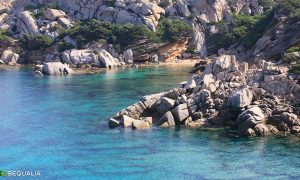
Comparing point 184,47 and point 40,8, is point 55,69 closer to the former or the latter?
point 184,47

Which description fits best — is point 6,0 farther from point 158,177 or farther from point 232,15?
point 158,177

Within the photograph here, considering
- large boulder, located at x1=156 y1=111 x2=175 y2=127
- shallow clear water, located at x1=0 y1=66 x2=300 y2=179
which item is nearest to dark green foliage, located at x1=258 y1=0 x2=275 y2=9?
shallow clear water, located at x1=0 y1=66 x2=300 y2=179

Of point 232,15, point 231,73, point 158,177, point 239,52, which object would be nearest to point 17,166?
point 158,177

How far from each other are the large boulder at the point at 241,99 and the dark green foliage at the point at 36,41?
9089cm

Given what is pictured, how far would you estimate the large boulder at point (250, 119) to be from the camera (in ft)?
150

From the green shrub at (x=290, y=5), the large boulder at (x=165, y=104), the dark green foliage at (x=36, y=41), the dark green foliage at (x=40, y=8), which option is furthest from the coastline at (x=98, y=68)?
the large boulder at (x=165, y=104)

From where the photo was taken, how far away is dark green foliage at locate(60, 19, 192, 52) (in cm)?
12788

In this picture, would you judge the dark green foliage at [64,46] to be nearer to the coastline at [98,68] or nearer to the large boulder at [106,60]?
the coastline at [98,68]

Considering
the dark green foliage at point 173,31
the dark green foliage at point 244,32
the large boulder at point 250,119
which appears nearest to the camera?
the large boulder at point 250,119

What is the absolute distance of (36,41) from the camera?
434 feet

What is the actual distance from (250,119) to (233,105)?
3.11m

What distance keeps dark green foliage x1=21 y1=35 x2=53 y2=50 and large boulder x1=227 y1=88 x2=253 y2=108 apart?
90.9 metres

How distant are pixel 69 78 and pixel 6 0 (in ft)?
338

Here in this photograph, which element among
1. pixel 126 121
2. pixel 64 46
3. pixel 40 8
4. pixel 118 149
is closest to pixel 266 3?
pixel 64 46
